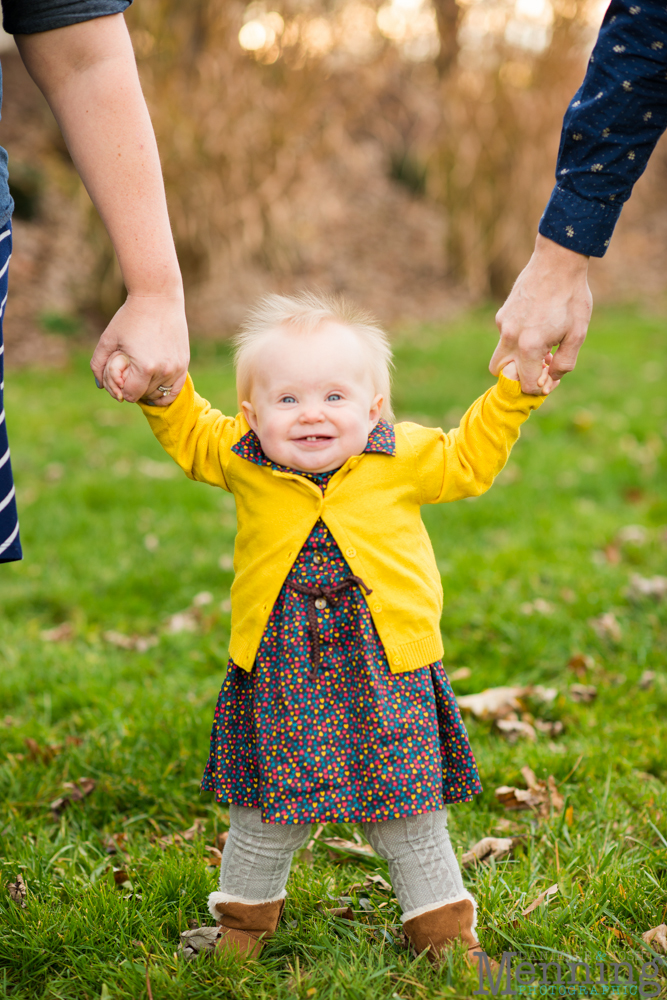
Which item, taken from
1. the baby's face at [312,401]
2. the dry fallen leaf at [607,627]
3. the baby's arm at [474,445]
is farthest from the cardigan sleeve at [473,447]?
the dry fallen leaf at [607,627]

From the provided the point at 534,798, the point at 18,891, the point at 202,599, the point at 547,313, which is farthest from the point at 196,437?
the point at 202,599

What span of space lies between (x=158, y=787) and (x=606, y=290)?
517 inches

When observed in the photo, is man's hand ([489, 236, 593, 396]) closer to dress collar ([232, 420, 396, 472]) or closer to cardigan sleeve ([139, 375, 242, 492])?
dress collar ([232, 420, 396, 472])

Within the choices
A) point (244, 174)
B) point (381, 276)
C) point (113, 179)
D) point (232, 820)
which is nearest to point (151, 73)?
point (244, 174)

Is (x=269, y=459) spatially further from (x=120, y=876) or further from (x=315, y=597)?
(x=120, y=876)

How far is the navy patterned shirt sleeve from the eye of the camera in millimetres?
1871

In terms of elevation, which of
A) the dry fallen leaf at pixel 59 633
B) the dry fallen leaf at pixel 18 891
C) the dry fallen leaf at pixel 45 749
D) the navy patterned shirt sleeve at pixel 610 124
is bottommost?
the dry fallen leaf at pixel 59 633

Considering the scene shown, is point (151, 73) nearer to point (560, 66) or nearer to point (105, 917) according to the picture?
point (560, 66)

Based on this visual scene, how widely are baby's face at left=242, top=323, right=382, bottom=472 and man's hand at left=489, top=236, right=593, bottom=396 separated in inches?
12.6

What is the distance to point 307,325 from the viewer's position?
6.27ft

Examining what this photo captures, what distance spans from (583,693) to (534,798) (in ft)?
2.31

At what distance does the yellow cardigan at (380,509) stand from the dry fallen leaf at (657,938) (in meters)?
0.77

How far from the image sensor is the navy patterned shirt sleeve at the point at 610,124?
187 centimetres

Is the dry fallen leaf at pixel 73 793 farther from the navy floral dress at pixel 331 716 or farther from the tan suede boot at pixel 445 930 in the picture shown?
the tan suede boot at pixel 445 930
